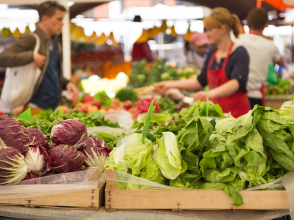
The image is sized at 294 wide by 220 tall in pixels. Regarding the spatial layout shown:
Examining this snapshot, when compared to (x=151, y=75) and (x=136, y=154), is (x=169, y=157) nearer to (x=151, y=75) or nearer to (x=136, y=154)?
(x=136, y=154)

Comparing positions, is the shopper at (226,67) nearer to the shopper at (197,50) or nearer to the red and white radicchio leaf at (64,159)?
the red and white radicchio leaf at (64,159)

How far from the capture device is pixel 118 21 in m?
8.40

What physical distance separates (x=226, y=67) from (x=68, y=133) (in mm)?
2189

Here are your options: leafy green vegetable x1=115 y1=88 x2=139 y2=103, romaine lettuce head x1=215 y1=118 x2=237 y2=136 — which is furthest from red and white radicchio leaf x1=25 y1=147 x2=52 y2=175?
leafy green vegetable x1=115 y1=88 x2=139 y2=103

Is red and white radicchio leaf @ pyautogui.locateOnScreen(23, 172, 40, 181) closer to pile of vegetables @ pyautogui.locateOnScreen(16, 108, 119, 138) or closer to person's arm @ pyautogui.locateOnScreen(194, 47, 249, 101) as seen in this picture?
pile of vegetables @ pyautogui.locateOnScreen(16, 108, 119, 138)

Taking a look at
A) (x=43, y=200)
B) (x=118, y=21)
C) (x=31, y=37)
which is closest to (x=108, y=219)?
(x=43, y=200)

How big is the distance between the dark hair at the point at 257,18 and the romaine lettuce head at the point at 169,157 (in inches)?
123

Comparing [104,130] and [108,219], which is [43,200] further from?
[104,130]

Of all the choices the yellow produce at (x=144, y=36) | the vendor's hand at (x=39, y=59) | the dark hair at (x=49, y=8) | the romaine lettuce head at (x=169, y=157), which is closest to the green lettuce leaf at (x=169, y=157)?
the romaine lettuce head at (x=169, y=157)

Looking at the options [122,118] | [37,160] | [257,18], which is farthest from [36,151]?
[257,18]

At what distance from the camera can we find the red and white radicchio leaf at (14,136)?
1.45m

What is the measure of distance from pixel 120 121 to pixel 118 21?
20.4 ft

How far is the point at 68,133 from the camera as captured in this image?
60.8 inches

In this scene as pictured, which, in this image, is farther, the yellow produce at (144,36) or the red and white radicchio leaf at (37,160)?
the yellow produce at (144,36)
